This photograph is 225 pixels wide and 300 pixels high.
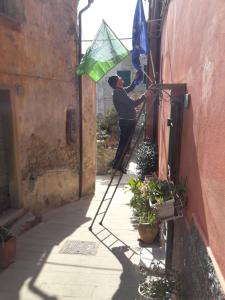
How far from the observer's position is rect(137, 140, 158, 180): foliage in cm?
1026

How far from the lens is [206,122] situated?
9.96ft

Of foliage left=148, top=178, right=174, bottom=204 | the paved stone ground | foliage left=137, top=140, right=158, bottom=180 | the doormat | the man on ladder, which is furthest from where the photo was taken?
foliage left=137, top=140, right=158, bottom=180

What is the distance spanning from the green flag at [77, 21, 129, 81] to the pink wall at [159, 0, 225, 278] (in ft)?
7.13

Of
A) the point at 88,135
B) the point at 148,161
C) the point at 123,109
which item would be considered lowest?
the point at 148,161

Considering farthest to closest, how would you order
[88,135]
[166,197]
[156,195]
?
1. [88,135]
2. [156,195]
3. [166,197]

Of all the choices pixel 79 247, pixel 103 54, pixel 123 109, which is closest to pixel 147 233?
pixel 79 247

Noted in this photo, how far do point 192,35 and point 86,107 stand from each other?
280 inches

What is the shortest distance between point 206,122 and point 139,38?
15.8ft

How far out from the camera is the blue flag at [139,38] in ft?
23.4

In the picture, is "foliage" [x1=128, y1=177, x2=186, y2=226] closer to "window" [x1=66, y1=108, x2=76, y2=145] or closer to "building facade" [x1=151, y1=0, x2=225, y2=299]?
"building facade" [x1=151, y1=0, x2=225, y2=299]

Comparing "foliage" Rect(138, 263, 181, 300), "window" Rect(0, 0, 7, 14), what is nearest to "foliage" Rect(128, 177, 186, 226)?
"foliage" Rect(138, 263, 181, 300)

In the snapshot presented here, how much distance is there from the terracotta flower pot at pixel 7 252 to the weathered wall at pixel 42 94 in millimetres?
1820

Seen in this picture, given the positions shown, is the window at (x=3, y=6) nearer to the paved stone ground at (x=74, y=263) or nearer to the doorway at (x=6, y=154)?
the doorway at (x=6, y=154)

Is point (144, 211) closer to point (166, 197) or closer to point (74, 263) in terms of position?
point (166, 197)
